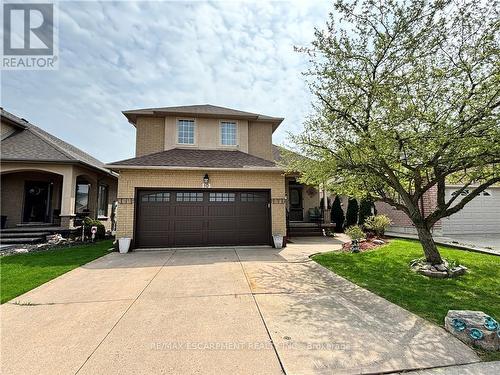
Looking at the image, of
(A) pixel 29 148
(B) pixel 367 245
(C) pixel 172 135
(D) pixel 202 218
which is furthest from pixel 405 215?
(A) pixel 29 148

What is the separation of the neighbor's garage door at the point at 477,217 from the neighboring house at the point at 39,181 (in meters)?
18.7

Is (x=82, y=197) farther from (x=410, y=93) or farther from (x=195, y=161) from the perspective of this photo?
(x=410, y=93)

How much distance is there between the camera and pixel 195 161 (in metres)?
11.4

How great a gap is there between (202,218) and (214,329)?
742 cm

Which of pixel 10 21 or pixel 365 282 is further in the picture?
pixel 10 21

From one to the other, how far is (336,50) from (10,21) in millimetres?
9533

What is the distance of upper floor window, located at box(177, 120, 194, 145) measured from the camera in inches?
527

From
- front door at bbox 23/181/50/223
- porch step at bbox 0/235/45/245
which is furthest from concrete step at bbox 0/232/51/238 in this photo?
front door at bbox 23/181/50/223

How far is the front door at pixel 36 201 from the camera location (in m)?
13.3

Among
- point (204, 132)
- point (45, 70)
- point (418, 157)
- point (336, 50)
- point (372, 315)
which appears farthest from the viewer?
point (204, 132)

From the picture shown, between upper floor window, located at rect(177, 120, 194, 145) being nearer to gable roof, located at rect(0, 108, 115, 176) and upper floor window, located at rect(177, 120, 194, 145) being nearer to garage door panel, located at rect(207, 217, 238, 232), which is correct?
gable roof, located at rect(0, 108, 115, 176)

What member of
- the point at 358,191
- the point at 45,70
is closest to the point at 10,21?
the point at 45,70

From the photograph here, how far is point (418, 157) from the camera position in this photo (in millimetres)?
6094

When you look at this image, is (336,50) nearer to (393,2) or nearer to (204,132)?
(393,2)
